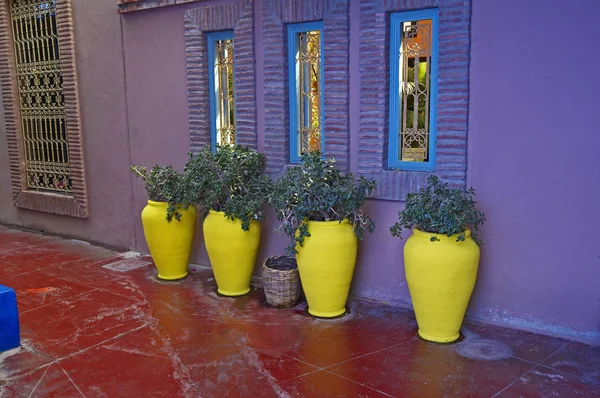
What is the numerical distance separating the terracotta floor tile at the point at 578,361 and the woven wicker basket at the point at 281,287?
6.51 feet

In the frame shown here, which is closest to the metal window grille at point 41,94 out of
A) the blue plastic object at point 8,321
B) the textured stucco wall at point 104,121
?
the textured stucco wall at point 104,121

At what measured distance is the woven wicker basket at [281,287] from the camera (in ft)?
16.0

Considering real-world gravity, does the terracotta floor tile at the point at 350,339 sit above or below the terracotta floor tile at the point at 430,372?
below

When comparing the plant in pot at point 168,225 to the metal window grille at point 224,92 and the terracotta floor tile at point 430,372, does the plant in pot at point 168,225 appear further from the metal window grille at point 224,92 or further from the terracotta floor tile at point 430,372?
the terracotta floor tile at point 430,372

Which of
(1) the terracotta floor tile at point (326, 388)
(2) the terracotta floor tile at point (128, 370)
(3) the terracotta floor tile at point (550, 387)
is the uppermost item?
(3) the terracotta floor tile at point (550, 387)

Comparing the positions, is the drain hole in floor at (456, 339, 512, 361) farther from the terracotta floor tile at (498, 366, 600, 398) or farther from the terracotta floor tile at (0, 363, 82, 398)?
the terracotta floor tile at (0, 363, 82, 398)

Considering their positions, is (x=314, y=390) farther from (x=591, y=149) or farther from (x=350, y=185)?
(x=591, y=149)

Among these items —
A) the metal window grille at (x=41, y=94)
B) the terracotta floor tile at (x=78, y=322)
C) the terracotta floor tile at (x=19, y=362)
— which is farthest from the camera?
the metal window grille at (x=41, y=94)

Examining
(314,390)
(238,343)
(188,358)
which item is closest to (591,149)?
(314,390)

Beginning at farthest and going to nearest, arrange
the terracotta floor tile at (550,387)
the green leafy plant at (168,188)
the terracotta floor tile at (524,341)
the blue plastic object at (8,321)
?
the green leafy plant at (168,188) < the blue plastic object at (8,321) < the terracotta floor tile at (524,341) < the terracotta floor tile at (550,387)

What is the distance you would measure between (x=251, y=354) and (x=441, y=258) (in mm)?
1434

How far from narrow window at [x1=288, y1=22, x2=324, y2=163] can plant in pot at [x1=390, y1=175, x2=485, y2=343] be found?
1.32 meters

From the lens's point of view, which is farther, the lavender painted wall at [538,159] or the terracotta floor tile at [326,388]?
the lavender painted wall at [538,159]

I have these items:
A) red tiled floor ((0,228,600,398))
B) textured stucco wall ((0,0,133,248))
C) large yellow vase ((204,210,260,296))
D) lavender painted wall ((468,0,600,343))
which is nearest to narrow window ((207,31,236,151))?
large yellow vase ((204,210,260,296))
